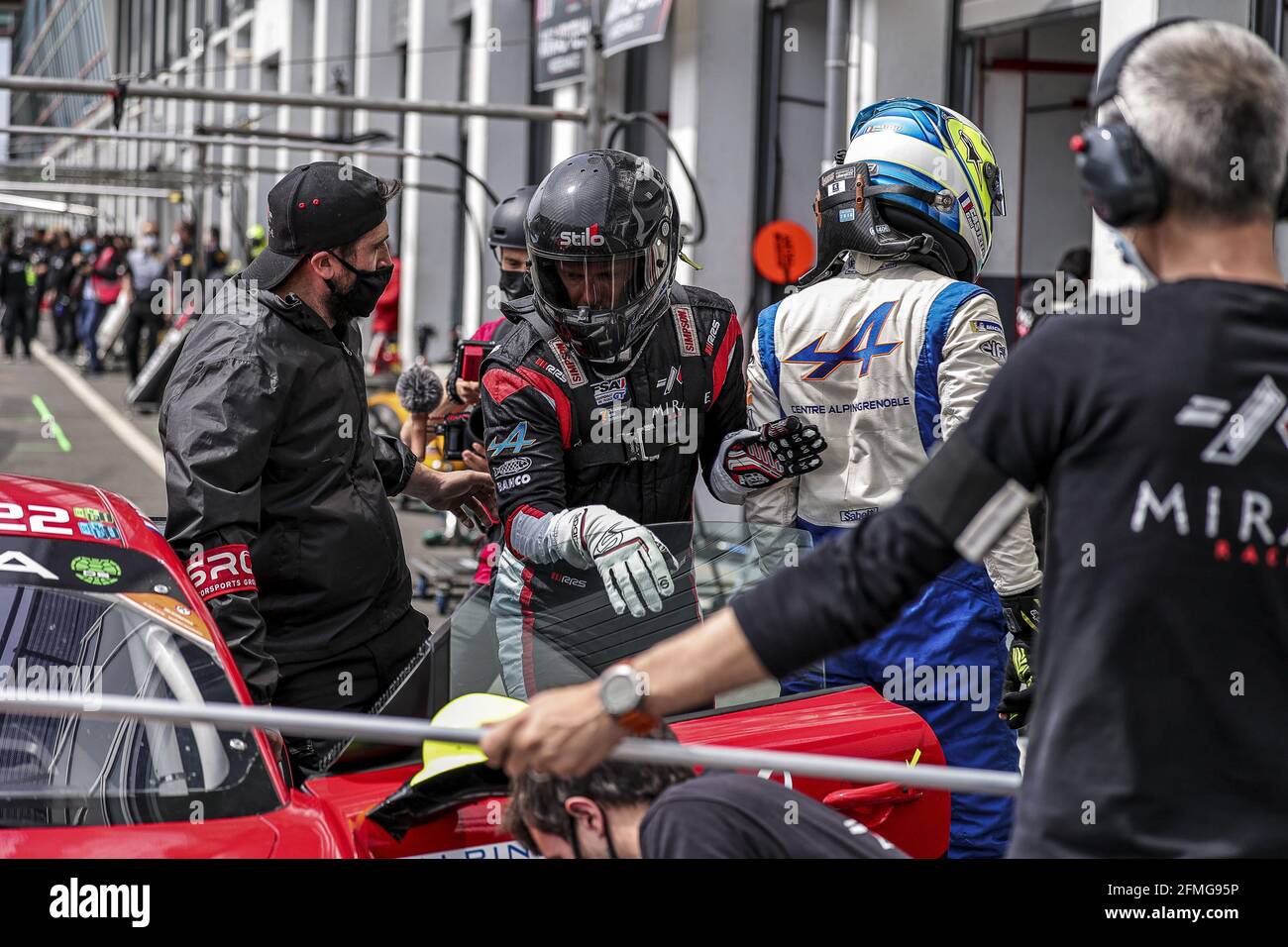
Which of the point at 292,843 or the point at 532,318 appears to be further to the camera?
the point at 532,318

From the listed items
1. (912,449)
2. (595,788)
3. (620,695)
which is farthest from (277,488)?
(620,695)

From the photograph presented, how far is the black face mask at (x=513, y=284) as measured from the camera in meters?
5.66

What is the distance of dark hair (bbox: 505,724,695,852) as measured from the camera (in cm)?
209

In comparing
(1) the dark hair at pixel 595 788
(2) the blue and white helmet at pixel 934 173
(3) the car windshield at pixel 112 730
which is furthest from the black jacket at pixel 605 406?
(1) the dark hair at pixel 595 788

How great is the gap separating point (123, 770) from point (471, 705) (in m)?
0.83

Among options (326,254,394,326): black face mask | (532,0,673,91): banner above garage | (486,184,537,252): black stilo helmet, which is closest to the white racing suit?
(326,254,394,326): black face mask

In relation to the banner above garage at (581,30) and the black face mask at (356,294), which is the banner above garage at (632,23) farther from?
the black face mask at (356,294)

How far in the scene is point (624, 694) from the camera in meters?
1.93

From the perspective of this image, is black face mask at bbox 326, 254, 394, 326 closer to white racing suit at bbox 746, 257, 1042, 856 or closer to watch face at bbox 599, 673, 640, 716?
white racing suit at bbox 746, 257, 1042, 856

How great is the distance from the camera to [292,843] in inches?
106

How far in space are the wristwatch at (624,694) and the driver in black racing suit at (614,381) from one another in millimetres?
1401

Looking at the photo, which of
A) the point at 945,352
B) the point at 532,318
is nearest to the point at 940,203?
the point at 945,352
